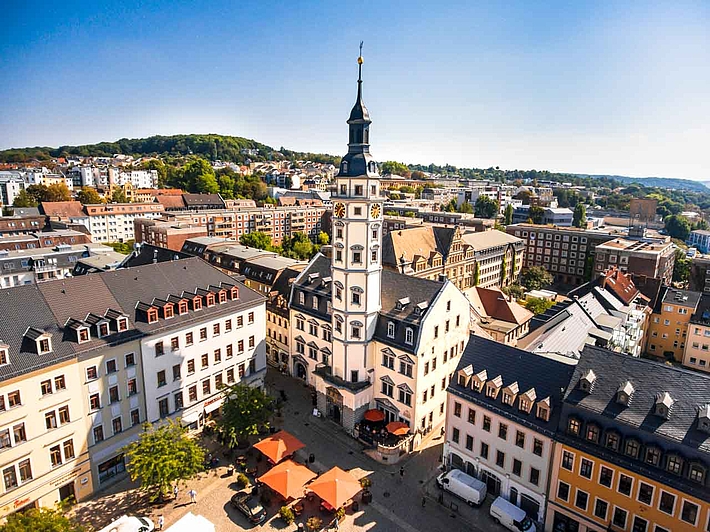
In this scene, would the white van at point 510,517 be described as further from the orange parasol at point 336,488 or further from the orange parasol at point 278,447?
the orange parasol at point 278,447

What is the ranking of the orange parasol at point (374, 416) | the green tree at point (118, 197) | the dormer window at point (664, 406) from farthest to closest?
the green tree at point (118, 197)
the orange parasol at point (374, 416)
the dormer window at point (664, 406)

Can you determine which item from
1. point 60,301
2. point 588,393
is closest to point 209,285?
point 60,301

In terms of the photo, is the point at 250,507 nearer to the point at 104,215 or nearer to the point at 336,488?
the point at 336,488

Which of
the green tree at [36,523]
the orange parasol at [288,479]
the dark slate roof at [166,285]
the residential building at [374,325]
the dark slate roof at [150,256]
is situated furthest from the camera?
the dark slate roof at [150,256]

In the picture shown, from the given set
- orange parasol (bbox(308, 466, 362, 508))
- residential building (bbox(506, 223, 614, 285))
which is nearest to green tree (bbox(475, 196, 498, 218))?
residential building (bbox(506, 223, 614, 285))

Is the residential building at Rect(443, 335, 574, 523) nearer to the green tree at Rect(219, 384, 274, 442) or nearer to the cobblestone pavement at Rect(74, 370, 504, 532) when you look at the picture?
the cobblestone pavement at Rect(74, 370, 504, 532)

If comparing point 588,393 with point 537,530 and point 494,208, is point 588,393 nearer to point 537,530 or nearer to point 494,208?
point 537,530

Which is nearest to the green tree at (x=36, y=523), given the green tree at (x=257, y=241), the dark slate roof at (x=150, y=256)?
the dark slate roof at (x=150, y=256)
